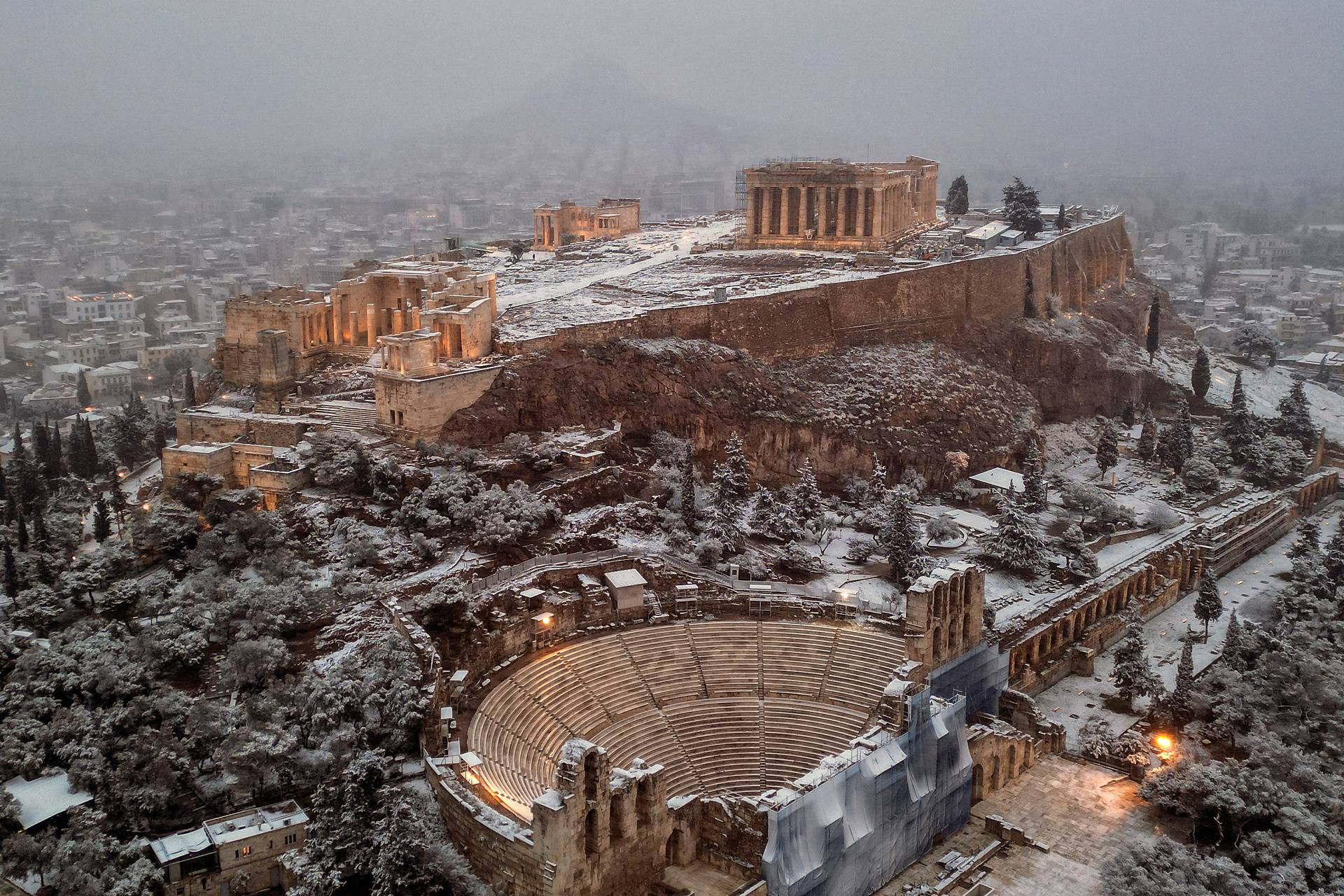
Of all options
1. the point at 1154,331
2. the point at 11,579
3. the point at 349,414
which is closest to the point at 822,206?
the point at 1154,331

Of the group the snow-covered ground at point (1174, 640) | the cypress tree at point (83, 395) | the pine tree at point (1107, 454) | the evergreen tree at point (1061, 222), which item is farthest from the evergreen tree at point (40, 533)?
the evergreen tree at point (1061, 222)

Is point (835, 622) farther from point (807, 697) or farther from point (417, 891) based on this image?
point (417, 891)

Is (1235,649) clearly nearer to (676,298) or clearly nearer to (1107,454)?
(1107,454)

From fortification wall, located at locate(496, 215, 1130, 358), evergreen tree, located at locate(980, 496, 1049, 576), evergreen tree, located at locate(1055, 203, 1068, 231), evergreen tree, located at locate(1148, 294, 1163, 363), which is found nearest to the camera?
evergreen tree, located at locate(980, 496, 1049, 576)

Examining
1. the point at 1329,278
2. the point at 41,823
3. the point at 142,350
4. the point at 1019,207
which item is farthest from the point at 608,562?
the point at 1329,278

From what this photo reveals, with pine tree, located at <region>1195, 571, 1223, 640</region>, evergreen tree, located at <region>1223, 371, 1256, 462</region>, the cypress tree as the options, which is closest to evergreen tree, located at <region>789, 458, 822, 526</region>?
pine tree, located at <region>1195, 571, 1223, 640</region>

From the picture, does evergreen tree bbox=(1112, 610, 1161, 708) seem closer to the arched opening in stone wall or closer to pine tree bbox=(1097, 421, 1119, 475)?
pine tree bbox=(1097, 421, 1119, 475)

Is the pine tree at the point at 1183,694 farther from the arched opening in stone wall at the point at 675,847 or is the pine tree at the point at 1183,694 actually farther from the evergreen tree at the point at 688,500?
the arched opening in stone wall at the point at 675,847
